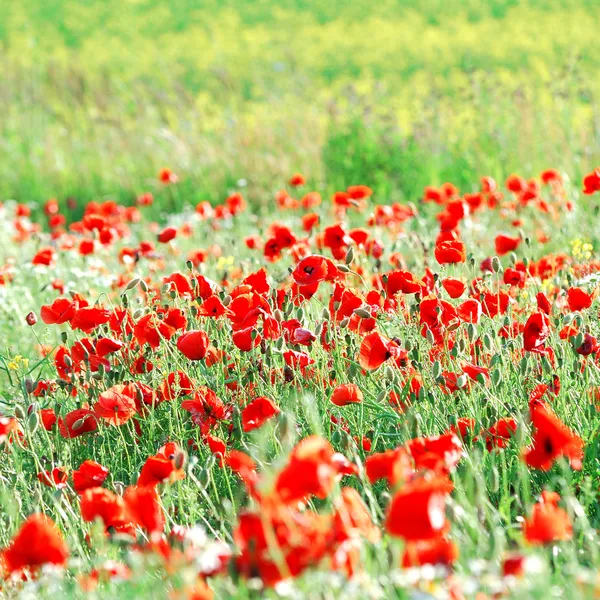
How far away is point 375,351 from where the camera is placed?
6.93ft

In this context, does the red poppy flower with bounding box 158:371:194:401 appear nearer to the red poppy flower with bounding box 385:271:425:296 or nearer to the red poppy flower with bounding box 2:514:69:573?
the red poppy flower with bounding box 385:271:425:296

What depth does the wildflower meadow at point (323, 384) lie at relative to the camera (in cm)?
131

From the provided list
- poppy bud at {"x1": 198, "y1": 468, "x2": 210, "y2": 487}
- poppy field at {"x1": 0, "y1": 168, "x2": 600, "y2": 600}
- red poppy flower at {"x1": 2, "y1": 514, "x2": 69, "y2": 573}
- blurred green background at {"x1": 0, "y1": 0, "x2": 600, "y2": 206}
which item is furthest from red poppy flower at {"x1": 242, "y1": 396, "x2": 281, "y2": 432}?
blurred green background at {"x1": 0, "y1": 0, "x2": 600, "y2": 206}

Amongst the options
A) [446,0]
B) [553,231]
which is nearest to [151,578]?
[553,231]

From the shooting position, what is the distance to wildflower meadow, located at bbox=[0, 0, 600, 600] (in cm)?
131

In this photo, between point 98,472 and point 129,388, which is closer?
point 98,472

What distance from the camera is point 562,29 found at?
59.7 feet

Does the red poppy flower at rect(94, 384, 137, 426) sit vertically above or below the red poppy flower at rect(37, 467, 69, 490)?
above

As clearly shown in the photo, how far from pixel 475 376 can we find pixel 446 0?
2255 centimetres

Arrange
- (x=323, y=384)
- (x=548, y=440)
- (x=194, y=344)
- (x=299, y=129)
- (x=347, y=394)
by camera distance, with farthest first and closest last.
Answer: (x=299, y=129) < (x=323, y=384) < (x=194, y=344) < (x=347, y=394) < (x=548, y=440)

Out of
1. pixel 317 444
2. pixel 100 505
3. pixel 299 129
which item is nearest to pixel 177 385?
pixel 100 505

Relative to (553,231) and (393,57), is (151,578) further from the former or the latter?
(393,57)

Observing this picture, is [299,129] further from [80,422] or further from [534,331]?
[534,331]

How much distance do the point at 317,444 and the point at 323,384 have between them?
143cm
